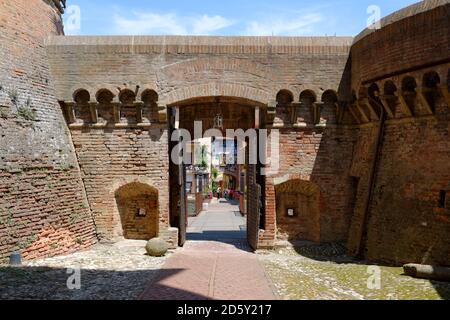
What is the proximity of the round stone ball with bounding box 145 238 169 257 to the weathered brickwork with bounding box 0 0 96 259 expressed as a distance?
2039 millimetres

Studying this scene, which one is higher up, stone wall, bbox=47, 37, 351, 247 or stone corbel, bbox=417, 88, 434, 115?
stone wall, bbox=47, 37, 351, 247

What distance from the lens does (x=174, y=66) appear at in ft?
40.7

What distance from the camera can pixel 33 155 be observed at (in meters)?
10.8

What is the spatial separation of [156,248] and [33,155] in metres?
4.20

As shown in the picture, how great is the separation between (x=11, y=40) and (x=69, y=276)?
6.67 metres

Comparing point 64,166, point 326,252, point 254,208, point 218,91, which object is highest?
point 218,91

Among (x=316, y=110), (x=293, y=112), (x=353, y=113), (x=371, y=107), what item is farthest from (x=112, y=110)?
(x=371, y=107)

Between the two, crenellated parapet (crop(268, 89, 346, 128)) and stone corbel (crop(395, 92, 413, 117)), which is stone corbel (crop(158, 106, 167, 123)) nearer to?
crenellated parapet (crop(268, 89, 346, 128))

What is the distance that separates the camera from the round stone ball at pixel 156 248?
11.4 metres

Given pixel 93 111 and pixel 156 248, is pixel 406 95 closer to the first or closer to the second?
pixel 156 248

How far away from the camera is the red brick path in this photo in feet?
25.9

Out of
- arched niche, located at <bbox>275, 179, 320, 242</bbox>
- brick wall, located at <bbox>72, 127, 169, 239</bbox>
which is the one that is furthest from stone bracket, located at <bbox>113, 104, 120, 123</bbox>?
arched niche, located at <bbox>275, 179, 320, 242</bbox>

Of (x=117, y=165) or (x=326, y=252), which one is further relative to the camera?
(x=117, y=165)

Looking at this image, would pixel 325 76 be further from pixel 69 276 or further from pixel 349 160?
Answer: pixel 69 276
